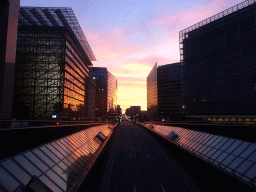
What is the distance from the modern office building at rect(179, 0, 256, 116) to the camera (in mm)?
85938

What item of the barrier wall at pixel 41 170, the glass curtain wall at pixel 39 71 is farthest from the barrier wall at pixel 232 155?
the glass curtain wall at pixel 39 71

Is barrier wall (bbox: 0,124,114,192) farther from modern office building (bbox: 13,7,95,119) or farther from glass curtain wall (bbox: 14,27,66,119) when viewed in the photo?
glass curtain wall (bbox: 14,27,66,119)

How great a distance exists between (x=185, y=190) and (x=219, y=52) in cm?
9818

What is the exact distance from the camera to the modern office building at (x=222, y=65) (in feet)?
282

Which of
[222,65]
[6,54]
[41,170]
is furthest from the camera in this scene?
[222,65]

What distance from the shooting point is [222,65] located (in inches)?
3839

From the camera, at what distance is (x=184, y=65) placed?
4653 inches

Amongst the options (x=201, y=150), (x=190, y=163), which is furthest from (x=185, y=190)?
(x=201, y=150)

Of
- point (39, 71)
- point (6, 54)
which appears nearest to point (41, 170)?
point (6, 54)

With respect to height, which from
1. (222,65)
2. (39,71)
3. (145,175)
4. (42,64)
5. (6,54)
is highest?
(222,65)

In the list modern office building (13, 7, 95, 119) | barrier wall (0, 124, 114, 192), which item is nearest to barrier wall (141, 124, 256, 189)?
barrier wall (0, 124, 114, 192)

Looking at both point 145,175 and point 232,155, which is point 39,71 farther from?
point 232,155

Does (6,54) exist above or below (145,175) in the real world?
above

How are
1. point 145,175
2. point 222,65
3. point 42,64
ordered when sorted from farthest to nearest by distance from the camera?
1. point 222,65
2. point 42,64
3. point 145,175
